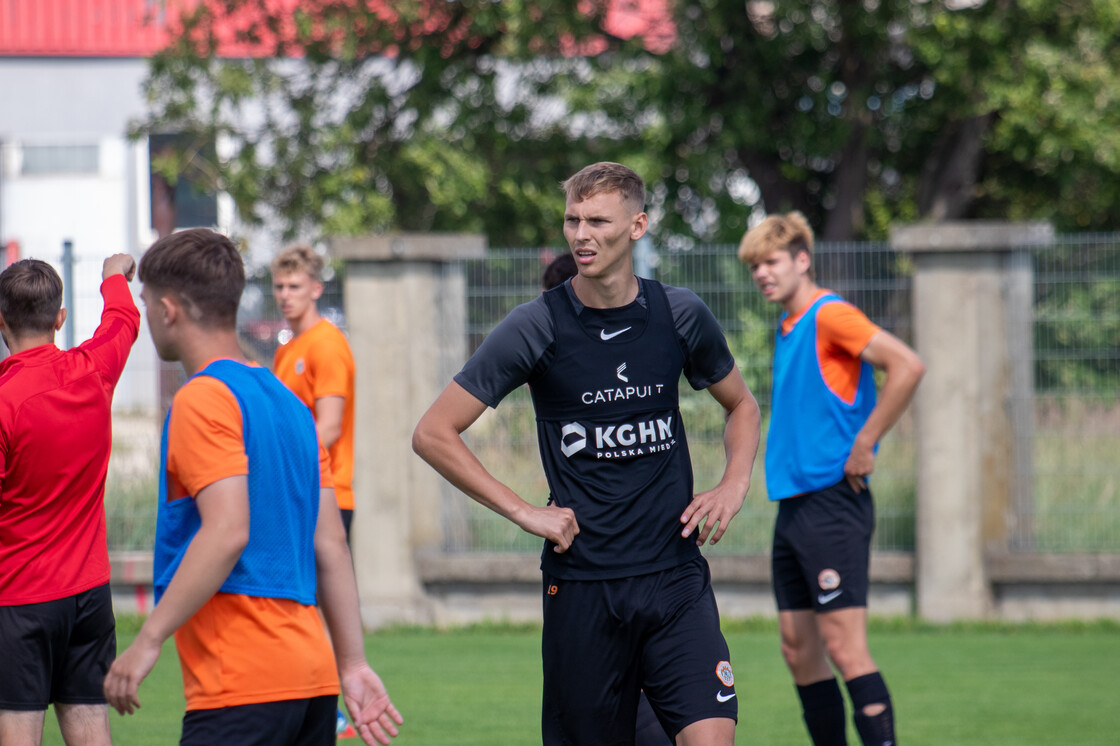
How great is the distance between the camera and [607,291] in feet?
12.3

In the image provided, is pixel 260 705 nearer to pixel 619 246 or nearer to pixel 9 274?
pixel 619 246

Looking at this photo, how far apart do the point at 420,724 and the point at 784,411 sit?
2.64m

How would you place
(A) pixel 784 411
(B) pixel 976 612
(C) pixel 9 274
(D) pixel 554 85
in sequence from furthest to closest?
(D) pixel 554 85 → (B) pixel 976 612 → (A) pixel 784 411 → (C) pixel 9 274

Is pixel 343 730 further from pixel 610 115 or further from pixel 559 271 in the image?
pixel 610 115

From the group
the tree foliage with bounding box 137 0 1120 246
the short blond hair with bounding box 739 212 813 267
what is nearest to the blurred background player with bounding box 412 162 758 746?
the short blond hair with bounding box 739 212 813 267

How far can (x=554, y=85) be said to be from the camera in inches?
644

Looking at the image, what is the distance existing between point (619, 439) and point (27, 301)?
205 cm

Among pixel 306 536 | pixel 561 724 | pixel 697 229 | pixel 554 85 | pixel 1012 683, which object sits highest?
pixel 554 85

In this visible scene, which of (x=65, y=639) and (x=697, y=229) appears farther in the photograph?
(x=697, y=229)

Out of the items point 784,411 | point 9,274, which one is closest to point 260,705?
point 9,274

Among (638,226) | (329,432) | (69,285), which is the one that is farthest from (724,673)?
(69,285)

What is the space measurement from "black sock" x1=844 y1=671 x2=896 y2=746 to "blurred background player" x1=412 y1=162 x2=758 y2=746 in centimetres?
152

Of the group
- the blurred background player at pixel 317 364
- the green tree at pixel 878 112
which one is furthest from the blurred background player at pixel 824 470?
the green tree at pixel 878 112

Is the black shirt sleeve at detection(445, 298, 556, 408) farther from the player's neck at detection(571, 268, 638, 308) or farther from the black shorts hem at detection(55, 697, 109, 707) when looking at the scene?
the black shorts hem at detection(55, 697, 109, 707)
